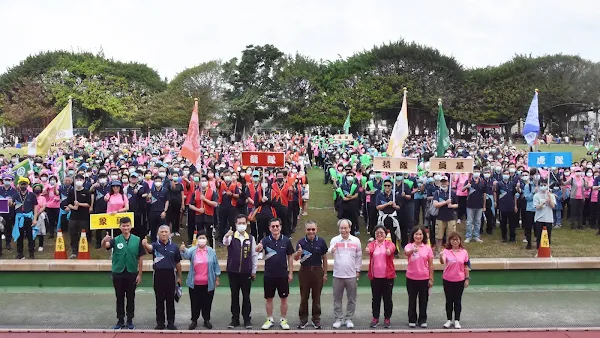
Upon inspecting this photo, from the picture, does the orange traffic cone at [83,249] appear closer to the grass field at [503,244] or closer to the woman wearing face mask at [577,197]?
the grass field at [503,244]

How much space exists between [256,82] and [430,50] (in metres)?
18.8

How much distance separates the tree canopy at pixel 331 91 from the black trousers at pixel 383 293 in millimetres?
44040

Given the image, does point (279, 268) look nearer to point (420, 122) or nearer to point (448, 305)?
point (448, 305)

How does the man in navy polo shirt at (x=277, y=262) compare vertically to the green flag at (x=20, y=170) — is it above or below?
below

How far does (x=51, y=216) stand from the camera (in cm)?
1354

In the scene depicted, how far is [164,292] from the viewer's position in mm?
7742

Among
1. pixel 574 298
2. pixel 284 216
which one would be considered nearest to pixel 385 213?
pixel 284 216

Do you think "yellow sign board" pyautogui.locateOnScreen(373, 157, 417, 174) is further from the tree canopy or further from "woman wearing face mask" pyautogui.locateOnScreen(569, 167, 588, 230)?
the tree canopy

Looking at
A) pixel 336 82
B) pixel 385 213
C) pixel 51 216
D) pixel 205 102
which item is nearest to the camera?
pixel 385 213

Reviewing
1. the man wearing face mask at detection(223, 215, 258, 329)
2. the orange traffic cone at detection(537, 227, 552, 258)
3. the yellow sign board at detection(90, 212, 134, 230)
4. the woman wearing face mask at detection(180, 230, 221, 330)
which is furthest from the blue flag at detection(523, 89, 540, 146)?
the yellow sign board at detection(90, 212, 134, 230)

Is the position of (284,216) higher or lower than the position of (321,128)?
lower

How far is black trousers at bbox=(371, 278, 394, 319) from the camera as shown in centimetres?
788

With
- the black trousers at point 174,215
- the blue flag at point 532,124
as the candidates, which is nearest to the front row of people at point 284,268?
the black trousers at point 174,215

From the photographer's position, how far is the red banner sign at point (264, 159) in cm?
1182
